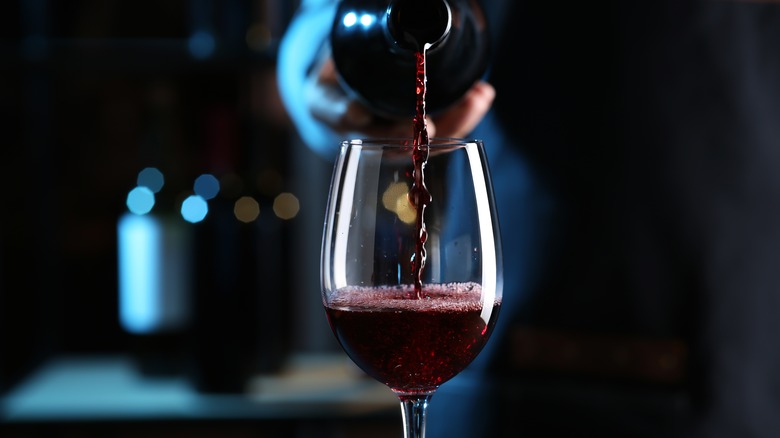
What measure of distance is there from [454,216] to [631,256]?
544mm

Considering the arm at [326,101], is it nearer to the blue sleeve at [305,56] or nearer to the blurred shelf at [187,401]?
the blue sleeve at [305,56]

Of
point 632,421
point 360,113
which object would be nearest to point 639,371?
point 632,421

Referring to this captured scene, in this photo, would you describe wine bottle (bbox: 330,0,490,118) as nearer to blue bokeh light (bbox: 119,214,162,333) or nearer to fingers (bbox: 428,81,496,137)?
fingers (bbox: 428,81,496,137)

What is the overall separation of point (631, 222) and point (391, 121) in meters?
0.36

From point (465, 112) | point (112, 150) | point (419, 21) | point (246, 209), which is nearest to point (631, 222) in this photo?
point (465, 112)

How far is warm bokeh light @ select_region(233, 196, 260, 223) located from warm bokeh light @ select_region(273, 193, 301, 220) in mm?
Answer: 95

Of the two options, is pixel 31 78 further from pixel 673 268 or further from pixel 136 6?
pixel 673 268

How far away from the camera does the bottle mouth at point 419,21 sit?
569 mm

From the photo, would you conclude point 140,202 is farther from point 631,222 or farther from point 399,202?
point 399,202

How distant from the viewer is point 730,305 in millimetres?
1047

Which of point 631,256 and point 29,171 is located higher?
point 29,171

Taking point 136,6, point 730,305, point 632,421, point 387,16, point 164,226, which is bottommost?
point 632,421

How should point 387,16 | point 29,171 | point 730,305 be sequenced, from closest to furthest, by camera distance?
point 387,16 < point 730,305 < point 29,171

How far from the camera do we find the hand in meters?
0.84
